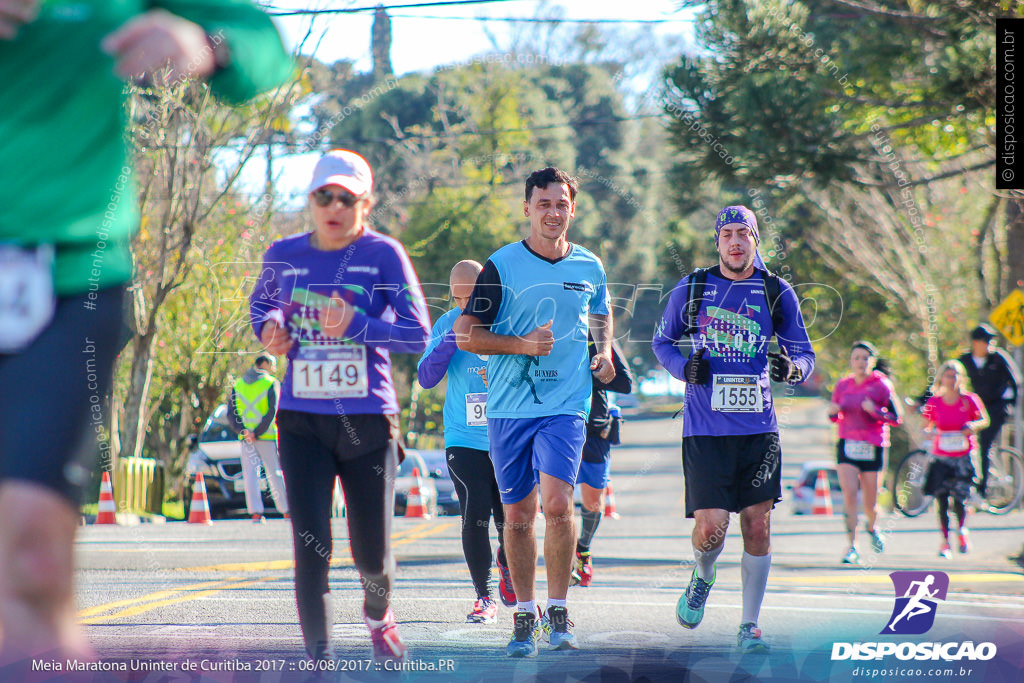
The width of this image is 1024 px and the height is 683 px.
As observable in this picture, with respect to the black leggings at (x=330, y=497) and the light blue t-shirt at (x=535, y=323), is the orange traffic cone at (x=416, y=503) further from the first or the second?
the black leggings at (x=330, y=497)

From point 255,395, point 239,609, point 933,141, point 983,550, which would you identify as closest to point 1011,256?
point 933,141

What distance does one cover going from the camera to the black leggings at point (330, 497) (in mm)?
4133

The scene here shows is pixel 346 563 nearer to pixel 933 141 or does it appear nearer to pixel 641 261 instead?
pixel 933 141

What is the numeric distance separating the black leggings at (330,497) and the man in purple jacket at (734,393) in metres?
2.01

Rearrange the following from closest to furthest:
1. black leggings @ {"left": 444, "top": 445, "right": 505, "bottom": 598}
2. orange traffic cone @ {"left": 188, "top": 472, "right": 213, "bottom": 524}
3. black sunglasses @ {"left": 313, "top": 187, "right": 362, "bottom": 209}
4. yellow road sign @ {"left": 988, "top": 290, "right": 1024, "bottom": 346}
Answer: black sunglasses @ {"left": 313, "top": 187, "right": 362, "bottom": 209}, black leggings @ {"left": 444, "top": 445, "right": 505, "bottom": 598}, yellow road sign @ {"left": 988, "top": 290, "right": 1024, "bottom": 346}, orange traffic cone @ {"left": 188, "top": 472, "right": 213, "bottom": 524}

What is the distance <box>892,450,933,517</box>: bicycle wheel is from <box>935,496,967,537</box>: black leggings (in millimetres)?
232

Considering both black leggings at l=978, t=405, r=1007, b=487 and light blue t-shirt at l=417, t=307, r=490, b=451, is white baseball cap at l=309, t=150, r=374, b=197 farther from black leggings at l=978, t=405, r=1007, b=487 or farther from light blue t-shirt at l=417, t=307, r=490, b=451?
black leggings at l=978, t=405, r=1007, b=487

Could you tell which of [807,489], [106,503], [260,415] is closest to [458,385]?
[260,415]

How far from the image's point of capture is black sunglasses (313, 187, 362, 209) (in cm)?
424

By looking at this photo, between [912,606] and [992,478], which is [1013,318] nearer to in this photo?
[992,478]

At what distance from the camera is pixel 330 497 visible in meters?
4.18

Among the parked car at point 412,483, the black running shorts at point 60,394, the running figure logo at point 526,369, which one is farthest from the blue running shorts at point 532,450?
the parked car at point 412,483

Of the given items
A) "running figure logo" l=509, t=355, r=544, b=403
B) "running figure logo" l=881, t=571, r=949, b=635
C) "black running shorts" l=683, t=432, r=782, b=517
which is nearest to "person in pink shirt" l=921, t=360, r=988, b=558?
"black running shorts" l=683, t=432, r=782, b=517

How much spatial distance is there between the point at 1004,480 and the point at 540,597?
843 cm
